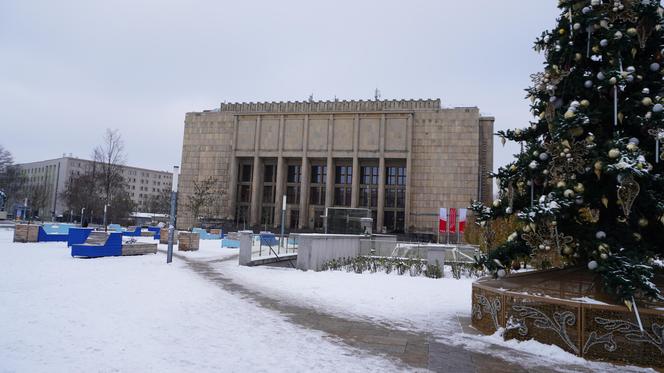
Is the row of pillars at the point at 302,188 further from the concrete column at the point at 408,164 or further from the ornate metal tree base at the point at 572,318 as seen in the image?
the ornate metal tree base at the point at 572,318

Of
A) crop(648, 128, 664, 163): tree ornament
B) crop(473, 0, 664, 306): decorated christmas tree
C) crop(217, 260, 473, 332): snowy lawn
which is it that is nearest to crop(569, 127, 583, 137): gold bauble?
crop(473, 0, 664, 306): decorated christmas tree

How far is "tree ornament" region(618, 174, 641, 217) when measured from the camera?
6.48 m

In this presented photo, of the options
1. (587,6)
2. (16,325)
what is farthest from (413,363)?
(587,6)

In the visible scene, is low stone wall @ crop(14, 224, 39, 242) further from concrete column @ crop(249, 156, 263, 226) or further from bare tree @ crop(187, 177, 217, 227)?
concrete column @ crop(249, 156, 263, 226)

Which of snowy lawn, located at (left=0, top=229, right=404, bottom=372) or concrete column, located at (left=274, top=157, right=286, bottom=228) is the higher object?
concrete column, located at (left=274, top=157, right=286, bottom=228)

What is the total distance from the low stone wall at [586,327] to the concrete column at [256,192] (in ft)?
205

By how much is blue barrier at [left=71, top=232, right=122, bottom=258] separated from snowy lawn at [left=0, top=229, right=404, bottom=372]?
5.54 meters

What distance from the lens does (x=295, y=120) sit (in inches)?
2665

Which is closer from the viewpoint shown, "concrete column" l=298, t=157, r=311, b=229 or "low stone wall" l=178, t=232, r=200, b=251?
"low stone wall" l=178, t=232, r=200, b=251

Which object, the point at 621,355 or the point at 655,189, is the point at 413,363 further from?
the point at 655,189

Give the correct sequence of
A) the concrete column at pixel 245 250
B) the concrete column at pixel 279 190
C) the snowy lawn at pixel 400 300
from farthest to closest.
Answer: the concrete column at pixel 279 190 → the concrete column at pixel 245 250 → the snowy lawn at pixel 400 300

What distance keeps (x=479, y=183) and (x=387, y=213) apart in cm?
1377

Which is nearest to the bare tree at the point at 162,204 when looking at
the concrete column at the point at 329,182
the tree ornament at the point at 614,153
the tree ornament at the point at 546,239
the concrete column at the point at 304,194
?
the concrete column at the point at 304,194

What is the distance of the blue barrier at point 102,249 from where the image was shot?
56.3 feet
